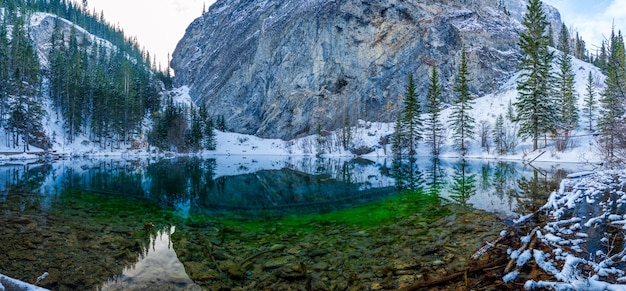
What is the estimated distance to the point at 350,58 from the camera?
9394 centimetres

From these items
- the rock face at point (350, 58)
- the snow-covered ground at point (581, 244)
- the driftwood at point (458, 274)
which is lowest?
the driftwood at point (458, 274)

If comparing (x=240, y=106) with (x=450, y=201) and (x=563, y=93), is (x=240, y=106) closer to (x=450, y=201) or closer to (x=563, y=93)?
(x=563, y=93)

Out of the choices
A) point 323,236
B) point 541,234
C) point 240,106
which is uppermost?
point 240,106

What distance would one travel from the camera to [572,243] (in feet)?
20.3

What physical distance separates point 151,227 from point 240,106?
100894 millimetres

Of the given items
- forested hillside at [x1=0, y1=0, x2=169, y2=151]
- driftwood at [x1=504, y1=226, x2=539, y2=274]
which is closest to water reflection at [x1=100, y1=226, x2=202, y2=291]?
driftwood at [x1=504, y1=226, x2=539, y2=274]

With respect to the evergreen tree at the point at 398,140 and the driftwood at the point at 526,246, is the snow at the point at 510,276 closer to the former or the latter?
the driftwood at the point at 526,246

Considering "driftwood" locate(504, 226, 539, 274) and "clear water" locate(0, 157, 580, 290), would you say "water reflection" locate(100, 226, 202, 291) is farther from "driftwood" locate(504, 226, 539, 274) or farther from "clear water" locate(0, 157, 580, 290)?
"driftwood" locate(504, 226, 539, 274)

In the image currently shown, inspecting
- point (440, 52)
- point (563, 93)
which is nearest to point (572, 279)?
point (563, 93)

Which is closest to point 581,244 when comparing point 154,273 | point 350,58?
point 154,273

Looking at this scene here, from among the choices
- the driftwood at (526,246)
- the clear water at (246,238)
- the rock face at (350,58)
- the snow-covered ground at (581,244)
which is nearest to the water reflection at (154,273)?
the clear water at (246,238)

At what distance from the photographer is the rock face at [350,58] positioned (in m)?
84.3

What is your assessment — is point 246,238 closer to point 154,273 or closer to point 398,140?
point 154,273

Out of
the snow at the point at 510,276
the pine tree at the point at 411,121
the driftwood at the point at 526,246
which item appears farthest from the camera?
the pine tree at the point at 411,121
